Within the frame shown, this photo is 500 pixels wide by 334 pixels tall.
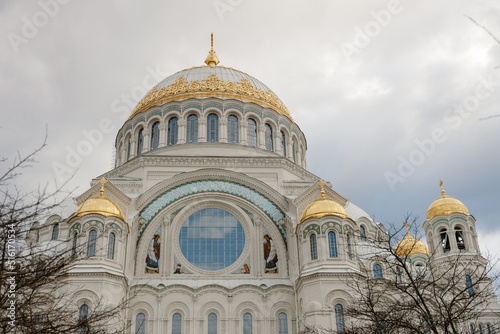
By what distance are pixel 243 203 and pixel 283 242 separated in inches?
108

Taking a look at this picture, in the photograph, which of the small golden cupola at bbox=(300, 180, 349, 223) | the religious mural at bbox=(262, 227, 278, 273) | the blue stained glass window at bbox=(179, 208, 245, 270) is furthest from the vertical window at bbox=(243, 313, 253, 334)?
the small golden cupola at bbox=(300, 180, 349, 223)

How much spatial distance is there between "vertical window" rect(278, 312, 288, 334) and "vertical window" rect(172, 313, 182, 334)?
423 centimetres

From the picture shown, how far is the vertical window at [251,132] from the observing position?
32.7m

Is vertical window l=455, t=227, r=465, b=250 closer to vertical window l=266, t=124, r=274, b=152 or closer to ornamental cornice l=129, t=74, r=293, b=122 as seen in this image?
vertical window l=266, t=124, r=274, b=152

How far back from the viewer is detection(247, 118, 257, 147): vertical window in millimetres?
32719

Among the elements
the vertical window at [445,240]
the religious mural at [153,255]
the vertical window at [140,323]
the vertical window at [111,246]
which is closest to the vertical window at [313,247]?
the religious mural at [153,255]

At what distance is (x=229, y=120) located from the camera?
33031 mm

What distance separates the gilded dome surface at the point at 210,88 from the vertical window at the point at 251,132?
143 centimetres

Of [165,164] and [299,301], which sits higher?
[165,164]

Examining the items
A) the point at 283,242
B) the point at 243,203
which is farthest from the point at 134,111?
the point at 283,242

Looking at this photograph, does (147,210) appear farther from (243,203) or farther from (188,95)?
(188,95)

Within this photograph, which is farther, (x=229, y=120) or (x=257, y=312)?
(x=229, y=120)

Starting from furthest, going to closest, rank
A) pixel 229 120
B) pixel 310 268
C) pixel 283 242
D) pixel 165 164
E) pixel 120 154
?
pixel 120 154, pixel 229 120, pixel 165 164, pixel 283 242, pixel 310 268

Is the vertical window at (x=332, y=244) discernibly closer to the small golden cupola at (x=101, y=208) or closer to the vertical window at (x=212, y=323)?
Result: the vertical window at (x=212, y=323)
